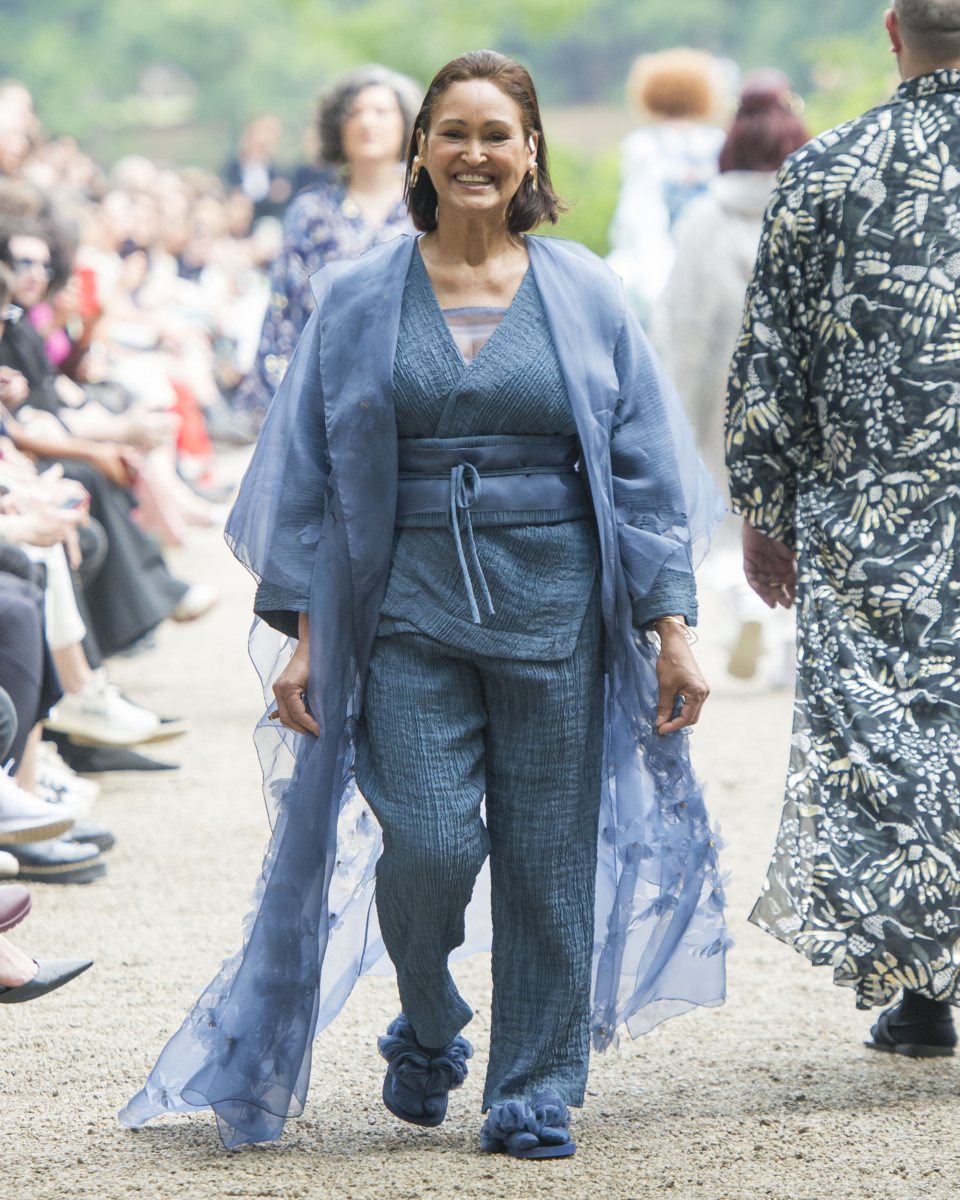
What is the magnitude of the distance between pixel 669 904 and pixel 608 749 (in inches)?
11.5

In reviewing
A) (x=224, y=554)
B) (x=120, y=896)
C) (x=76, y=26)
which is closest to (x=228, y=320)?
(x=224, y=554)

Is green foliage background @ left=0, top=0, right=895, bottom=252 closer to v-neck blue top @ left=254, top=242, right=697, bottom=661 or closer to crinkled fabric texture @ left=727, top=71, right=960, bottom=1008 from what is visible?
Answer: crinkled fabric texture @ left=727, top=71, right=960, bottom=1008

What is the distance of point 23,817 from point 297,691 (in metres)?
1.06

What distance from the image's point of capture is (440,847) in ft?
9.49

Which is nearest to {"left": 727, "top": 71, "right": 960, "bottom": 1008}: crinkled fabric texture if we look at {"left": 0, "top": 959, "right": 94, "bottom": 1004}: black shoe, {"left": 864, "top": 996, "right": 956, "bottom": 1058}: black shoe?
{"left": 864, "top": 996, "right": 956, "bottom": 1058}: black shoe

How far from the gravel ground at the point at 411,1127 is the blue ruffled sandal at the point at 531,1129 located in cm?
3

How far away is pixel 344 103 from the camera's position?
5.99m

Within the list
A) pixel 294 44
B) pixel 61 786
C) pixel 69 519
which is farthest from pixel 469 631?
pixel 294 44

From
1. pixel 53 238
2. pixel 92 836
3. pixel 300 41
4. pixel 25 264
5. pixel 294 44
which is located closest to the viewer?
pixel 92 836

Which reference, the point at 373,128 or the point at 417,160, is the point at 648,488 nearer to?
the point at 417,160

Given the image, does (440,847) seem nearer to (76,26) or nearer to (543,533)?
(543,533)

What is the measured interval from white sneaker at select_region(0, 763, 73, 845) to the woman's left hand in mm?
1452

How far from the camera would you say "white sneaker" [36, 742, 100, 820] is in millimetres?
5023

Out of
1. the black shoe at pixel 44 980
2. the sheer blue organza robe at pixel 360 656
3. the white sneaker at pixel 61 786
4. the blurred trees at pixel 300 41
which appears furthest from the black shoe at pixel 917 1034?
the blurred trees at pixel 300 41
